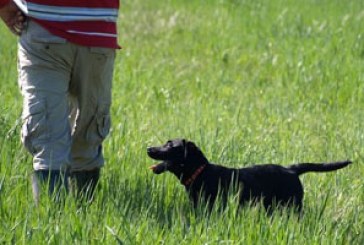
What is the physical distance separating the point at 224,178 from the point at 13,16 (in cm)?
142

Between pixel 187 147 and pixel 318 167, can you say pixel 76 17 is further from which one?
pixel 318 167

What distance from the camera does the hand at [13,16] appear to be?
4.99m

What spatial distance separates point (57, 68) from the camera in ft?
16.3

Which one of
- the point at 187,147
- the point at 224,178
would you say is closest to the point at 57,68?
the point at 187,147

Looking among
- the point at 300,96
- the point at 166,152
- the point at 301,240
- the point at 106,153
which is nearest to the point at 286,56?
the point at 300,96

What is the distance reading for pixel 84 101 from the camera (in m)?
5.14

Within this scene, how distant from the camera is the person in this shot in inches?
192

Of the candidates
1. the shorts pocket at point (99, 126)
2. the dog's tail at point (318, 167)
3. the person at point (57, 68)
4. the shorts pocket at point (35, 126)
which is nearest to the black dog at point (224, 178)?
the dog's tail at point (318, 167)

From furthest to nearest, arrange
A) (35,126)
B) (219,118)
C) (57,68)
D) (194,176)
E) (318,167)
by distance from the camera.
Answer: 1. (219,118)
2. (318,167)
3. (194,176)
4. (57,68)
5. (35,126)

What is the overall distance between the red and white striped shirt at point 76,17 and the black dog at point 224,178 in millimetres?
692

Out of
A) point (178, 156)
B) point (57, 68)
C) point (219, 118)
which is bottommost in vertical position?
point (178, 156)

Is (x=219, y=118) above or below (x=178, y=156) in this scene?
above

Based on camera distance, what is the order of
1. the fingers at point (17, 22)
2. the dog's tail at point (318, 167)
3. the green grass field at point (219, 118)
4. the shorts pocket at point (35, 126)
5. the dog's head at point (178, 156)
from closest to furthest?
the green grass field at point (219, 118) → the shorts pocket at point (35, 126) → the fingers at point (17, 22) → the dog's head at point (178, 156) → the dog's tail at point (318, 167)

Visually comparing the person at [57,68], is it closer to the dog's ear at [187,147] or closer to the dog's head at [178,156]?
the dog's head at [178,156]
